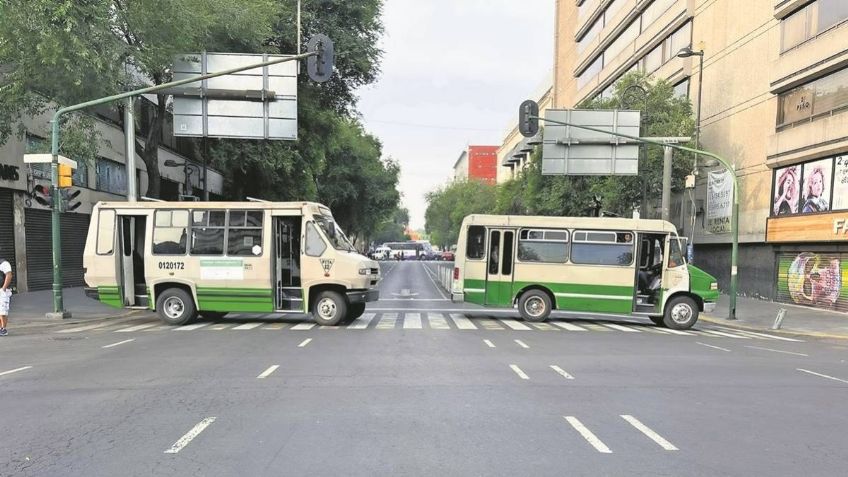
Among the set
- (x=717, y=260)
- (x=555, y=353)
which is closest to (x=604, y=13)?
(x=717, y=260)

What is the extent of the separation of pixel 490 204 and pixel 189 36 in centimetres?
6351

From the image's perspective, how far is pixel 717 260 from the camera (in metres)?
27.5

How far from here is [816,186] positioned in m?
20.9

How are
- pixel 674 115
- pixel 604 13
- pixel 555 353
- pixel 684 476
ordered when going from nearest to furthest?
pixel 684 476 < pixel 555 353 < pixel 674 115 < pixel 604 13

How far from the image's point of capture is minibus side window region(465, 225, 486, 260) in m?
16.0

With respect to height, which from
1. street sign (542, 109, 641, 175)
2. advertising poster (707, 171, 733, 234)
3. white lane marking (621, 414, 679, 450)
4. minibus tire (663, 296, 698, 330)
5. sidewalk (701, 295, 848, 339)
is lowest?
sidewalk (701, 295, 848, 339)

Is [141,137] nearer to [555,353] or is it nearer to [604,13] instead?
[555,353]

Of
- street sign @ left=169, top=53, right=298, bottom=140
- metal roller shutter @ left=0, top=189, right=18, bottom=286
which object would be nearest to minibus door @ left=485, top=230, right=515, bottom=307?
street sign @ left=169, top=53, right=298, bottom=140

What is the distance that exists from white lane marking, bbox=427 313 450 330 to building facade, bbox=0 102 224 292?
11.5 m

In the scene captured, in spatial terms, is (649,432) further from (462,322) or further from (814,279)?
(814,279)

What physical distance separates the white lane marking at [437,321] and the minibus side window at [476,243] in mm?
1964

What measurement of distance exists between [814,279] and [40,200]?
27.9m

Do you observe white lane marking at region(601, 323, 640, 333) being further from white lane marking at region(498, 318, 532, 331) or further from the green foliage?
the green foliage

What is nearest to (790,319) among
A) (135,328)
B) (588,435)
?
(588,435)
